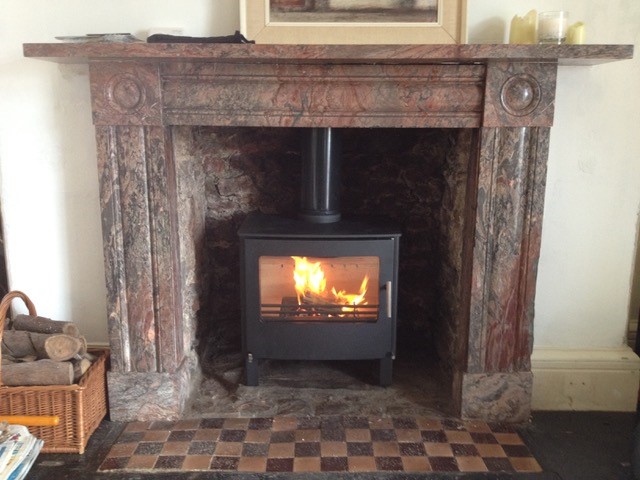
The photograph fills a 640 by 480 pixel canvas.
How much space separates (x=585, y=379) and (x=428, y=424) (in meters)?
0.65

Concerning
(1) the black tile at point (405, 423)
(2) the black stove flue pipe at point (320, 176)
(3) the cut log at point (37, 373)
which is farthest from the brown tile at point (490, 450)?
(3) the cut log at point (37, 373)

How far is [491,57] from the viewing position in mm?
1765

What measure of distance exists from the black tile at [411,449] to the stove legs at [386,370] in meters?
0.37

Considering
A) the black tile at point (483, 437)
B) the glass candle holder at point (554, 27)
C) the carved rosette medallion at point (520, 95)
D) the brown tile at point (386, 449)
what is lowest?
the brown tile at point (386, 449)

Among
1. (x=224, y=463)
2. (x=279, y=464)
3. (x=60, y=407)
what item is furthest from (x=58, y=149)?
(x=279, y=464)

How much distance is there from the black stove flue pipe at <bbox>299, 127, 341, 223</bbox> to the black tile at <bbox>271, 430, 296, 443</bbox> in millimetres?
800

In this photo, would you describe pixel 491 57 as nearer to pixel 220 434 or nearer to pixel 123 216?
pixel 123 216

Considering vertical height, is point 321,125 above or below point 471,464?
above

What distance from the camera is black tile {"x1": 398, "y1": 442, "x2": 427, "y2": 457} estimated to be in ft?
6.27

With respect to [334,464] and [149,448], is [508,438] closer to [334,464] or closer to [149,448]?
[334,464]

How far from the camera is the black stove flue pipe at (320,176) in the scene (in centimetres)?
221

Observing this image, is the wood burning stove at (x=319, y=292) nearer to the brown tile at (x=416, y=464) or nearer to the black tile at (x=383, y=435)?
the black tile at (x=383, y=435)

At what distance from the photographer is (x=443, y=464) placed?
186cm

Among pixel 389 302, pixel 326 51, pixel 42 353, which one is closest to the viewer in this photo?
pixel 326 51
